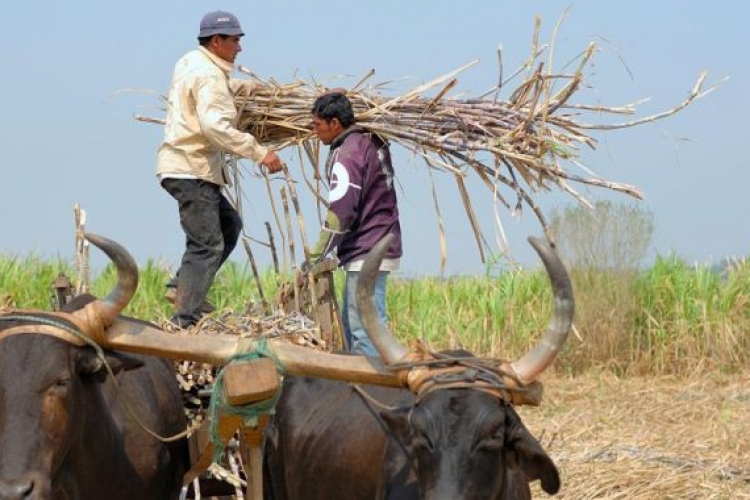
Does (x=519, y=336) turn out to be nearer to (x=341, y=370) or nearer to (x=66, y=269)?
(x=66, y=269)

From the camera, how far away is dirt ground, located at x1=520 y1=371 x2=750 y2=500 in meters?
8.80

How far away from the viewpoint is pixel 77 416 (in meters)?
5.09

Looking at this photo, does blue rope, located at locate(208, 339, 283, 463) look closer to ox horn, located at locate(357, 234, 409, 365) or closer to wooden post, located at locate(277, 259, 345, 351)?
ox horn, located at locate(357, 234, 409, 365)

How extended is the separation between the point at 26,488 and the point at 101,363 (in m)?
0.62

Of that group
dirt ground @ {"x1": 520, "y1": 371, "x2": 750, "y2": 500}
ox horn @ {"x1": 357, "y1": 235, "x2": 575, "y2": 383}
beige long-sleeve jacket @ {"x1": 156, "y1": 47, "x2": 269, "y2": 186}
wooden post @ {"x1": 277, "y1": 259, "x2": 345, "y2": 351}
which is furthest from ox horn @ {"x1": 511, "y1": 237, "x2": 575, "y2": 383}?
beige long-sleeve jacket @ {"x1": 156, "y1": 47, "x2": 269, "y2": 186}

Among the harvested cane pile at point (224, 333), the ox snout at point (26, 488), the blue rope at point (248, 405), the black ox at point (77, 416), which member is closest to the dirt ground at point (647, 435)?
the harvested cane pile at point (224, 333)

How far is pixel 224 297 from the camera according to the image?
53.2ft

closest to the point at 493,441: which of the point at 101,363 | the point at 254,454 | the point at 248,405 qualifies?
the point at 248,405

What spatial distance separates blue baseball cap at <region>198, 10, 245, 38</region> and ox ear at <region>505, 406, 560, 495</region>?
3.79m

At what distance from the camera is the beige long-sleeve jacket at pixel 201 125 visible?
293 inches

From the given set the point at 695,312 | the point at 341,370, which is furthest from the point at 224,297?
the point at 341,370

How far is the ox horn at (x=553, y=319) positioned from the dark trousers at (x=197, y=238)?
2.96 metres

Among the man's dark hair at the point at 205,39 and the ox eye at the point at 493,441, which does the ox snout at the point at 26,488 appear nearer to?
the ox eye at the point at 493,441

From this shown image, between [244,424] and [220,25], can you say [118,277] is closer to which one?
[244,424]
